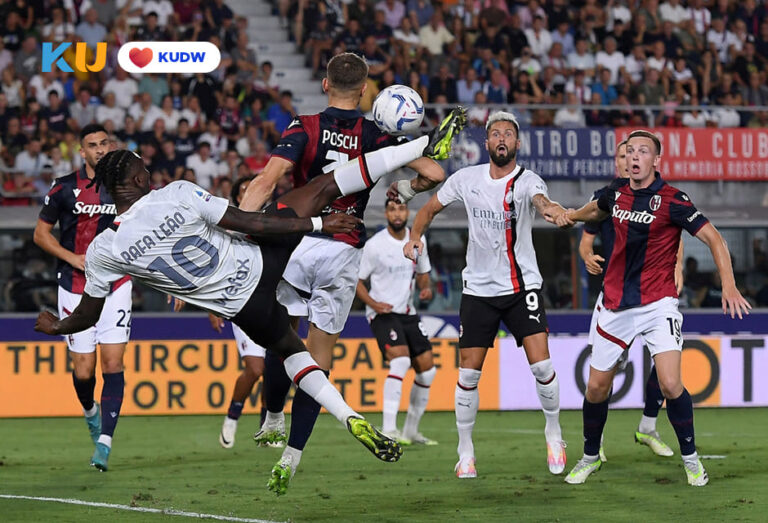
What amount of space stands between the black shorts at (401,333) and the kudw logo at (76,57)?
8.53 metres

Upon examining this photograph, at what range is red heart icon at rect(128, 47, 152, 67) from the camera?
19031 mm

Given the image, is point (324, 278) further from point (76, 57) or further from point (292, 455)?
point (76, 57)

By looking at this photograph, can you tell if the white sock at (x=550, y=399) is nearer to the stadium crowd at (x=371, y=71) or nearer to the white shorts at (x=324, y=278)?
the white shorts at (x=324, y=278)

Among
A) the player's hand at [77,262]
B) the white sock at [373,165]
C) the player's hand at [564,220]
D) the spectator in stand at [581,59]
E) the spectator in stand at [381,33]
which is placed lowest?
the player's hand at [77,262]

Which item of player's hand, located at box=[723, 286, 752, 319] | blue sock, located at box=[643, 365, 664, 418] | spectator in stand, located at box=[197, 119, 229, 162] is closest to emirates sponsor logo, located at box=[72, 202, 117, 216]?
blue sock, located at box=[643, 365, 664, 418]

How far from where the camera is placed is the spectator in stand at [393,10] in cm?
2144

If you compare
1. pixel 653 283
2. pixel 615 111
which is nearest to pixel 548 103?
pixel 615 111

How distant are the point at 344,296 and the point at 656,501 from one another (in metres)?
2.33

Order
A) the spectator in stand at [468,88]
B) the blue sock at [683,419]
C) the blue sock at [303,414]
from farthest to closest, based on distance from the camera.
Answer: the spectator in stand at [468,88]
the blue sock at [683,419]
the blue sock at [303,414]

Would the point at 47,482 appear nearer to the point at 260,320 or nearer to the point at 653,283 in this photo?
the point at 260,320

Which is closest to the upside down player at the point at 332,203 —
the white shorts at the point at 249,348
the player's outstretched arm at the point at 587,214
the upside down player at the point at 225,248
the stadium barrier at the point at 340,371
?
the upside down player at the point at 225,248

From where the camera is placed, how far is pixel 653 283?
8500 mm

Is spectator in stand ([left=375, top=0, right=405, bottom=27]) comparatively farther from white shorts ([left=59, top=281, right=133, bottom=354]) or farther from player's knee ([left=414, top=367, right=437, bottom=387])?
white shorts ([left=59, top=281, right=133, bottom=354])

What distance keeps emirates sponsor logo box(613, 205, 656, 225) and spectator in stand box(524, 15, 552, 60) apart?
13424 mm
